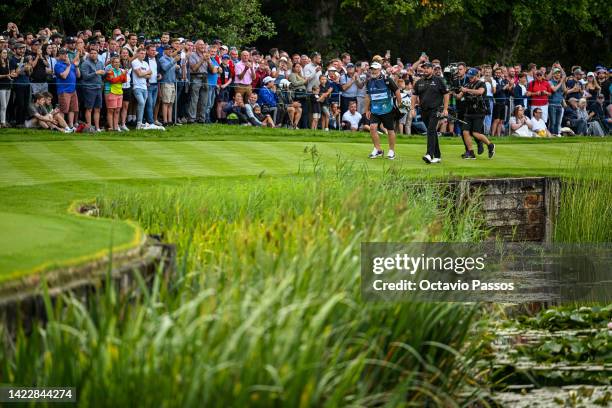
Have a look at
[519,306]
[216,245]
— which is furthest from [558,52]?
[216,245]

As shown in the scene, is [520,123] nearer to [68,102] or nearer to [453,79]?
[453,79]

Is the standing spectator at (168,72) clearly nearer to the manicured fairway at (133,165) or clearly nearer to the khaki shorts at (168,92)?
the khaki shorts at (168,92)

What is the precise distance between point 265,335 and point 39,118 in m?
17.1

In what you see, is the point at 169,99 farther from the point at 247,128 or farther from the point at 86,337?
the point at 86,337

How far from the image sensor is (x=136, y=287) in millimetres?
8352

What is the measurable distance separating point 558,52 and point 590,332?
35.3m

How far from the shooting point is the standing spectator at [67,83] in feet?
73.3

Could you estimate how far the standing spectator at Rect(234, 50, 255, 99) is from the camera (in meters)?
25.9

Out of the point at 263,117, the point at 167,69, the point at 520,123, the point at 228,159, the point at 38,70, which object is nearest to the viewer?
the point at 228,159

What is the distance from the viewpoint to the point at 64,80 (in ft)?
73.7

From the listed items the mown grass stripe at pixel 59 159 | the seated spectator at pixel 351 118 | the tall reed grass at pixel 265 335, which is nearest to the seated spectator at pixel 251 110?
the seated spectator at pixel 351 118

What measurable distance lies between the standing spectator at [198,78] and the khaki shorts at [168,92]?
2.01 feet

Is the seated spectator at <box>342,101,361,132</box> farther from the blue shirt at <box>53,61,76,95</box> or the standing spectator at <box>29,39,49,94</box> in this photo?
the standing spectator at <box>29,39,49,94</box>

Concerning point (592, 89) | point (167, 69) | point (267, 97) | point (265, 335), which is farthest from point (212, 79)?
point (265, 335)
